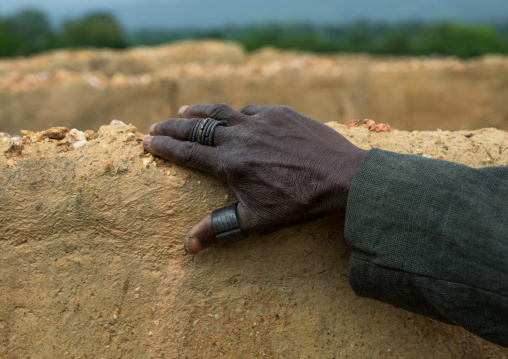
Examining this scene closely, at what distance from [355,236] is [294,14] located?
34.5 meters

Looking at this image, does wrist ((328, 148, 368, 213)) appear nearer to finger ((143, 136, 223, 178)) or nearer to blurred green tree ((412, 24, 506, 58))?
finger ((143, 136, 223, 178))

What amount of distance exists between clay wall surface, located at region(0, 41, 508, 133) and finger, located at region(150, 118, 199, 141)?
11.0 ft

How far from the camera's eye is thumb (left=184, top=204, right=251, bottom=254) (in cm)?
104

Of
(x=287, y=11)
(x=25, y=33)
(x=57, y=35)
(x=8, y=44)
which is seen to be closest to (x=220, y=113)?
(x=8, y=44)

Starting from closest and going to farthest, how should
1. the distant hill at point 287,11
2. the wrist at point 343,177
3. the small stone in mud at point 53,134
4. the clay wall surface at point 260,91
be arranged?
1. the wrist at point 343,177
2. the small stone in mud at point 53,134
3. the clay wall surface at point 260,91
4. the distant hill at point 287,11

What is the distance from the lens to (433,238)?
87cm

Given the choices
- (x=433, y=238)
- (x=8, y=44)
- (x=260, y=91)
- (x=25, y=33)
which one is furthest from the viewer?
(x=25, y=33)

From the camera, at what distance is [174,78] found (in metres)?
4.38

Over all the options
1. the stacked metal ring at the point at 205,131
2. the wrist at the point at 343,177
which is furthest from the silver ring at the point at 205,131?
the wrist at the point at 343,177

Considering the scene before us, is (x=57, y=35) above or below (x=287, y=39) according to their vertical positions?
above

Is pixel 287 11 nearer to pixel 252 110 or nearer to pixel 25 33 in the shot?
pixel 25 33

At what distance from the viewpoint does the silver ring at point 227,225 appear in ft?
3.41

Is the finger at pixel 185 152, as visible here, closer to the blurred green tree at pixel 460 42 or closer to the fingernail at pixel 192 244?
the fingernail at pixel 192 244

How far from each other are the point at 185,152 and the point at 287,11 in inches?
1415
